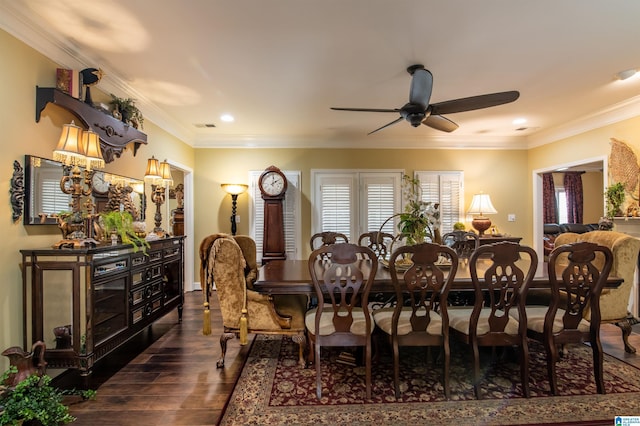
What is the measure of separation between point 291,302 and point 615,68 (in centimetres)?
368

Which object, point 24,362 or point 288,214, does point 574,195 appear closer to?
point 288,214

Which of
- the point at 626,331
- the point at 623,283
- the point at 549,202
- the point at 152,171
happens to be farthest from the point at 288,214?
the point at 549,202

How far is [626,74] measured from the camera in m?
2.96

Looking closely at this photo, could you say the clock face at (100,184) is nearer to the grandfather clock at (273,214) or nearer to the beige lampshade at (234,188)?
the beige lampshade at (234,188)

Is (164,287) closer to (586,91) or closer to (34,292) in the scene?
(34,292)

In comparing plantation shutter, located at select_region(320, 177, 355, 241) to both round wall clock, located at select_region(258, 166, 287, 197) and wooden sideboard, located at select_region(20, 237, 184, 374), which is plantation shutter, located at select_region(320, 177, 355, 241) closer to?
round wall clock, located at select_region(258, 166, 287, 197)

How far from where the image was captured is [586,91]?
3.40 m

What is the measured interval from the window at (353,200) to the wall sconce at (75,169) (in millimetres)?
3384

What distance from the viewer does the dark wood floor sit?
1.92 meters

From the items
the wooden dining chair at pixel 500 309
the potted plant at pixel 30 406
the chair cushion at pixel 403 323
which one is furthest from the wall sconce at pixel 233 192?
the wooden dining chair at pixel 500 309

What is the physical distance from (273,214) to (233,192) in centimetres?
76

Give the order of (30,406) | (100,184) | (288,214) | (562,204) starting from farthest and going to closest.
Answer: (562,204), (288,214), (100,184), (30,406)

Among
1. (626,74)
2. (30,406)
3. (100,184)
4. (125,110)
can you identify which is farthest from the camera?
(125,110)

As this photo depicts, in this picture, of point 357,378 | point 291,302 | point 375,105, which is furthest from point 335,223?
point 357,378
